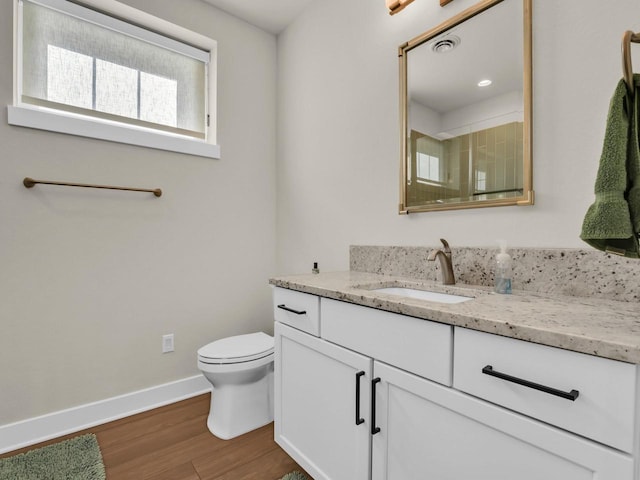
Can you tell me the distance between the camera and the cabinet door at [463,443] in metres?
0.61

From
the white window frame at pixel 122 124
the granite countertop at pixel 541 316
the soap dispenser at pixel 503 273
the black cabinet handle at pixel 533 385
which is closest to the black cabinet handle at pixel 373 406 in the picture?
the granite countertop at pixel 541 316

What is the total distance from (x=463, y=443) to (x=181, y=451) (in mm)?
1387

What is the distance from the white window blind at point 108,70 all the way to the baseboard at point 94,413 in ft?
5.42

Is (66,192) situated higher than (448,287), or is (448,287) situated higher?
(66,192)

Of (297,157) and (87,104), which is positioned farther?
(297,157)

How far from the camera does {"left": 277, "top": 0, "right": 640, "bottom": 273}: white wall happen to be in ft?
3.44

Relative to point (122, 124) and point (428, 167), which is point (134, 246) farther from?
point (428, 167)

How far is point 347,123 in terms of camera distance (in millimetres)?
1910

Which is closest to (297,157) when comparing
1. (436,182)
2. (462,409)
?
(436,182)

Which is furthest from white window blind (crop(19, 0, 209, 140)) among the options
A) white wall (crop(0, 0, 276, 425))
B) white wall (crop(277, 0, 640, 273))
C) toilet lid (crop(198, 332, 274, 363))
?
toilet lid (crop(198, 332, 274, 363))

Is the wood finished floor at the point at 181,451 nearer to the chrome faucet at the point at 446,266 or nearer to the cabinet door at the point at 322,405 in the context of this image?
the cabinet door at the point at 322,405

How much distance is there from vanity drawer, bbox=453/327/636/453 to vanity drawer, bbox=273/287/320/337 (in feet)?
1.90

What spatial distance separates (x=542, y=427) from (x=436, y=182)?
3.44ft

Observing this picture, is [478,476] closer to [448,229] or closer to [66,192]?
[448,229]
